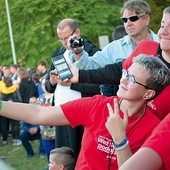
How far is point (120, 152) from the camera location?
8.57 ft

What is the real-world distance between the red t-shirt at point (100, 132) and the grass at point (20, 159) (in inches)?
226

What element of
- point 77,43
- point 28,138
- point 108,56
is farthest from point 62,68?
point 28,138

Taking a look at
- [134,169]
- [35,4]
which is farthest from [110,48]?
[35,4]

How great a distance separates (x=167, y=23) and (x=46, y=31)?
56.9ft

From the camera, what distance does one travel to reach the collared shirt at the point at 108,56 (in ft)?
13.1

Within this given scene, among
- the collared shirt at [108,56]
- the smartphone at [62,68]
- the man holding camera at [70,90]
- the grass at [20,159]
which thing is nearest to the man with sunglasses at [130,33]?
the collared shirt at [108,56]

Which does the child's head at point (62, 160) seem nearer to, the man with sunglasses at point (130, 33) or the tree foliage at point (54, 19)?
the man with sunglasses at point (130, 33)

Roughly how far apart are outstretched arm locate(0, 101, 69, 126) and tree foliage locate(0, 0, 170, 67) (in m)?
16.2

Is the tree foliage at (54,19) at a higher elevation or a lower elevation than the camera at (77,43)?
lower

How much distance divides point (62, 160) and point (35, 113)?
51.7 inches

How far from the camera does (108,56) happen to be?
4.22m

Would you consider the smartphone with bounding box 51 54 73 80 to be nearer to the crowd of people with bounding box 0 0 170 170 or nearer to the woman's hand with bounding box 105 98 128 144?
the crowd of people with bounding box 0 0 170 170

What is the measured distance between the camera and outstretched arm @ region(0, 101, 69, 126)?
319 centimetres

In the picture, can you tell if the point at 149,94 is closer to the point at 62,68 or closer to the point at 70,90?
the point at 62,68
